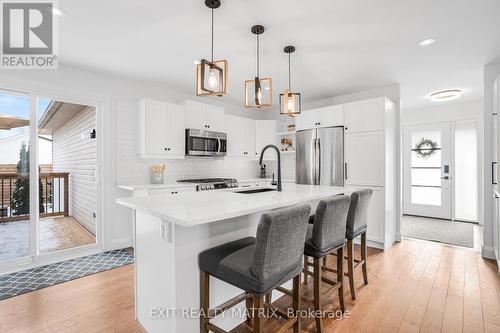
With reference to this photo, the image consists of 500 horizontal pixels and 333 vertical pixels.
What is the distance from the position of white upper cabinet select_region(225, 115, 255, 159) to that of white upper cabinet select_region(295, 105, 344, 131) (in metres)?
1.07

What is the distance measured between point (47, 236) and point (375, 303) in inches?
195

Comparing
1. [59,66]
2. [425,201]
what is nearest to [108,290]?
[59,66]

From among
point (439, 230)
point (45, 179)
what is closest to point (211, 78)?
point (45, 179)

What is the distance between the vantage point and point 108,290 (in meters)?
2.53

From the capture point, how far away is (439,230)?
474 centimetres

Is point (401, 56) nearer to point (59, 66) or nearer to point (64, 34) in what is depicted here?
point (64, 34)

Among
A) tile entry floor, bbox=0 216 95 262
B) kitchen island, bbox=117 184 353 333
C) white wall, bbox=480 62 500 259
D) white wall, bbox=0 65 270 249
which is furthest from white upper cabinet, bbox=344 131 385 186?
tile entry floor, bbox=0 216 95 262

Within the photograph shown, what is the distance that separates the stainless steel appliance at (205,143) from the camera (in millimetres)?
4188

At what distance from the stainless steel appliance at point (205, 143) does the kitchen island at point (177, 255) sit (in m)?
2.39

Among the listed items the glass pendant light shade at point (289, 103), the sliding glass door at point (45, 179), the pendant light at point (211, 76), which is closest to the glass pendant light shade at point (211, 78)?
the pendant light at point (211, 76)

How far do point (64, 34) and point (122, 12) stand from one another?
84cm

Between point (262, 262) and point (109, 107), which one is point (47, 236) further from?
point (262, 262)

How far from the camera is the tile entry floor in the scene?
3170 mm

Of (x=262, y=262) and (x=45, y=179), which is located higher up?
(x=45, y=179)
